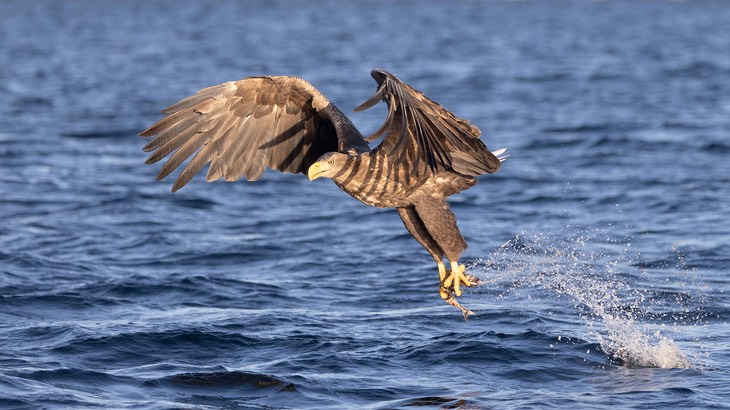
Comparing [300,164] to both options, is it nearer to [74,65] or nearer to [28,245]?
[28,245]

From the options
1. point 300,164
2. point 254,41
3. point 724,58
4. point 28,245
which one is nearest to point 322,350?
point 300,164

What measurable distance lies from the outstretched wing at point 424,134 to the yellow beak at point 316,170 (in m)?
0.26

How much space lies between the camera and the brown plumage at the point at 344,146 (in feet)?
18.5

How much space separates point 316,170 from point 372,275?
3592mm

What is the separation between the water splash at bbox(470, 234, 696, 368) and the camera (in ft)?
22.3

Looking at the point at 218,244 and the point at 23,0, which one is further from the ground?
the point at 23,0

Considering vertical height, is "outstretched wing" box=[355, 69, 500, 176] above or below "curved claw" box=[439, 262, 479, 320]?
above

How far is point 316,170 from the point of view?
5.64m

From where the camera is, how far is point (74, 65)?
102ft

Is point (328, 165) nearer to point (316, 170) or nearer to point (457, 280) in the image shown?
point (316, 170)

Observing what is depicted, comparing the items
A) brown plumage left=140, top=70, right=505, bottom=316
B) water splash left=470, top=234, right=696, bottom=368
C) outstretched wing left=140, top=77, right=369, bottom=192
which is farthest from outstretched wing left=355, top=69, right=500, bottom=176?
water splash left=470, top=234, right=696, bottom=368

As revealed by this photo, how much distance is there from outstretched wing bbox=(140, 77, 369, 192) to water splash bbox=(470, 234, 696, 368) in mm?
1364

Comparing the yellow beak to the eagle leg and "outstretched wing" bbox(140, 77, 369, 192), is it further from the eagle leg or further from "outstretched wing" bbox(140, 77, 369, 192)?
the eagle leg

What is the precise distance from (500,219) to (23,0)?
8969 centimetres
